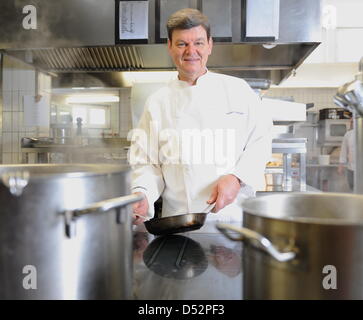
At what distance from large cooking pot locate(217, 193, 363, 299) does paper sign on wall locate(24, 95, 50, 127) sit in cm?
240

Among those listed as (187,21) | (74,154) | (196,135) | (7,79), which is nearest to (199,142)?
(196,135)

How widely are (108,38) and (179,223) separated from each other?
151 centimetres

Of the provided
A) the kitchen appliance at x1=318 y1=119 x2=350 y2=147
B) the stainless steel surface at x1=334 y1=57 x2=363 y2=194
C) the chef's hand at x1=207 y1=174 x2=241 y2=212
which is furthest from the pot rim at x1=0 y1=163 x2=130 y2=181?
the kitchen appliance at x1=318 y1=119 x2=350 y2=147

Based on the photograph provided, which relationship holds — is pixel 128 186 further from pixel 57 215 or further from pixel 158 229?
pixel 158 229

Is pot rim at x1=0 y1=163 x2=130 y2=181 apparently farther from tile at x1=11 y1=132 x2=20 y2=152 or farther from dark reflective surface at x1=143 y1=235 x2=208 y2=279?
tile at x1=11 y1=132 x2=20 y2=152

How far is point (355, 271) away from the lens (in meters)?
0.33

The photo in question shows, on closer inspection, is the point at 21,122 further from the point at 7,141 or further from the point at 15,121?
the point at 7,141

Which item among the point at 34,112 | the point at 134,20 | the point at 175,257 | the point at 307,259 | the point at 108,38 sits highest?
the point at 134,20

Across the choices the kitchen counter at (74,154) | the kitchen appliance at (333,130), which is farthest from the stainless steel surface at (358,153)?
the kitchen appliance at (333,130)

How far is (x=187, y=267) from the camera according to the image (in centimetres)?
61

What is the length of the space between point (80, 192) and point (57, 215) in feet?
0.11

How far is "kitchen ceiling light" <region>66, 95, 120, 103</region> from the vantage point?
10.3 ft

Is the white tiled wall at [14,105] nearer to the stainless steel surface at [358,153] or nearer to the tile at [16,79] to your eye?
the tile at [16,79]

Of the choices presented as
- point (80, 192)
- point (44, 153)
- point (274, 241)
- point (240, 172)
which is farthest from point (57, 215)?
point (44, 153)
